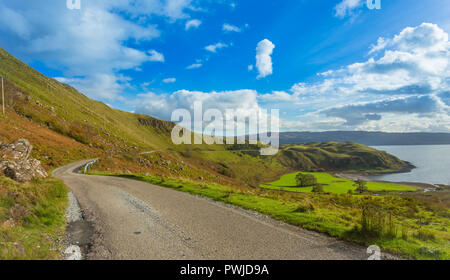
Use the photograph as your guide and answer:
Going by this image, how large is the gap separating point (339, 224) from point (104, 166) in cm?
4375

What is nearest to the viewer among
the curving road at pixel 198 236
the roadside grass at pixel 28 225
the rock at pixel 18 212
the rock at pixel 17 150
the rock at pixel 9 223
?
the roadside grass at pixel 28 225

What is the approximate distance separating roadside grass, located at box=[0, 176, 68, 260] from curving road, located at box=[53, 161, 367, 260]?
1015 millimetres

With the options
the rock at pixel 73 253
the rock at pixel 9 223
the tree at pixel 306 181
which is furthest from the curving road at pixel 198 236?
the tree at pixel 306 181

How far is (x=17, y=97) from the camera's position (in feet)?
198

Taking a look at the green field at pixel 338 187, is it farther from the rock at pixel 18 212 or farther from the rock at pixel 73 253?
the rock at pixel 18 212

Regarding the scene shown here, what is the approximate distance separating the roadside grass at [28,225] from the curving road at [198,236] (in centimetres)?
101

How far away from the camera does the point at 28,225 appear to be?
718 centimetres

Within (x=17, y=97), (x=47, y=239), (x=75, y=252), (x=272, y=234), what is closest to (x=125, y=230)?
(x=75, y=252)

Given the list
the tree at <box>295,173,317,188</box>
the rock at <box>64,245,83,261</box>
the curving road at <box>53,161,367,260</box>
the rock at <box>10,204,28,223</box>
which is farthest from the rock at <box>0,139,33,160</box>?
the tree at <box>295,173,317,188</box>

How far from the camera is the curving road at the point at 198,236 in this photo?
5.87 m

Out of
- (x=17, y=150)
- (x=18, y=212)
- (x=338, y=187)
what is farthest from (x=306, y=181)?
(x=18, y=212)

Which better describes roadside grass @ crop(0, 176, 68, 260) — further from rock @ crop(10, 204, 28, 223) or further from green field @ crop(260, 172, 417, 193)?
green field @ crop(260, 172, 417, 193)
